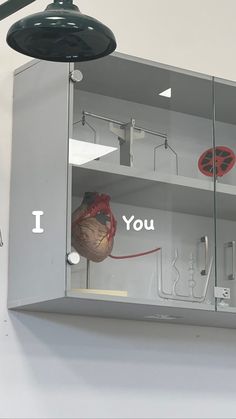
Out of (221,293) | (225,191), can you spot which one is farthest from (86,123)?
(221,293)

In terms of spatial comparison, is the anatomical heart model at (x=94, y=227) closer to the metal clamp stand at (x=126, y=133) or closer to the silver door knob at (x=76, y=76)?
the metal clamp stand at (x=126, y=133)

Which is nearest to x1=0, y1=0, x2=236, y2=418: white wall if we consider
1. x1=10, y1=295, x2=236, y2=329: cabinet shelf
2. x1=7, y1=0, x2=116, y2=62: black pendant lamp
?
x1=10, y1=295, x2=236, y2=329: cabinet shelf

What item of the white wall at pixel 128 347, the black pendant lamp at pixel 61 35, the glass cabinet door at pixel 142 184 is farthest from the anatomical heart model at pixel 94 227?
the black pendant lamp at pixel 61 35

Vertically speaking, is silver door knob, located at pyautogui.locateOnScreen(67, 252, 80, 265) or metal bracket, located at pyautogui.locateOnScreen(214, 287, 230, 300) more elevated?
silver door knob, located at pyautogui.locateOnScreen(67, 252, 80, 265)

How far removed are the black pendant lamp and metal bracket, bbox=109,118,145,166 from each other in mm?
637

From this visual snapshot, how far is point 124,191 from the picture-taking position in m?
2.37

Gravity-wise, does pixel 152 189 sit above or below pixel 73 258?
above

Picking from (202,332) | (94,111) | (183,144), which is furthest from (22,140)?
(202,332)

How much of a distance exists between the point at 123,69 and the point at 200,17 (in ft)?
2.29

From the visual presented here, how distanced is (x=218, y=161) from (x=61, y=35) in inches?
39.5

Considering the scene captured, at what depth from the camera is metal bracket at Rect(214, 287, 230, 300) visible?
2.47 meters

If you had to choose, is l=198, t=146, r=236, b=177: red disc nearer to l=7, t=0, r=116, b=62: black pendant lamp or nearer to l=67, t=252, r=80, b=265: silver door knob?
l=67, t=252, r=80, b=265: silver door knob

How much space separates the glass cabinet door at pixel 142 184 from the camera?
2309 millimetres

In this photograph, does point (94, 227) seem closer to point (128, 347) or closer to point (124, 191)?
point (124, 191)
